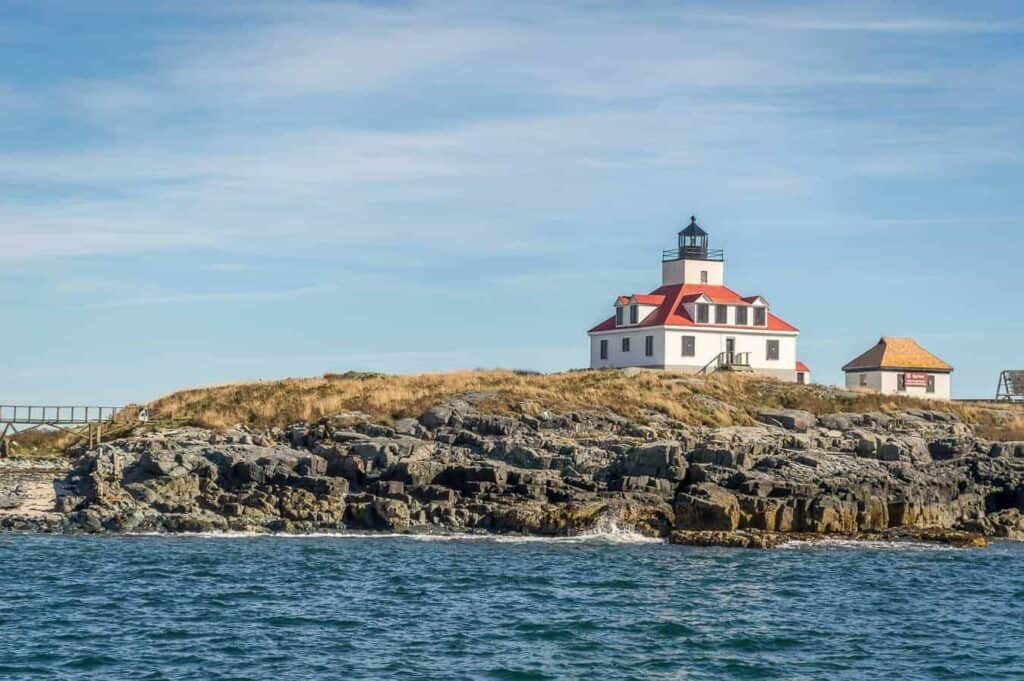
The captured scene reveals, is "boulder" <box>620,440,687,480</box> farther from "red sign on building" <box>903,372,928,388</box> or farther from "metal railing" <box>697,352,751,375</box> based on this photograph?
"red sign on building" <box>903,372,928,388</box>

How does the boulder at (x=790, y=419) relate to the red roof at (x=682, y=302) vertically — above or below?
below

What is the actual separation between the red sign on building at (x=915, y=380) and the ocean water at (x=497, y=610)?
132ft

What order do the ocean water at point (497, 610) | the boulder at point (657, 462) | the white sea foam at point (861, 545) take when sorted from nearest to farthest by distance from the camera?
the ocean water at point (497, 610), the white sea foam at point (861, 545), the boulder at point (657, 462)

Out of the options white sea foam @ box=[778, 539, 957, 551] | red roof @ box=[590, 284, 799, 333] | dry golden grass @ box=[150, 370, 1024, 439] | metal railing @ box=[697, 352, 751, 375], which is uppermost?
red roof @ box=[590, 284, 799, 333]

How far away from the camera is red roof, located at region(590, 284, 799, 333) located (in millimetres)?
83500

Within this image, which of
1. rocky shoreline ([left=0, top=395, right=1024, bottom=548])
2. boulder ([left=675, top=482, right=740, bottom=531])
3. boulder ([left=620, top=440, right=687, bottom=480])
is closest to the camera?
boulder ([left=675, top=482, right=740, bottom=531])

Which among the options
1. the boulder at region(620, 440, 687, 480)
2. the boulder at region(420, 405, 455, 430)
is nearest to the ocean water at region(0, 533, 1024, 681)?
the boulder at region(620, 440, 687, 480)

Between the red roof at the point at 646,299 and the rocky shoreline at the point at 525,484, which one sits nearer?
the rocky shoreline at the point at 525,484

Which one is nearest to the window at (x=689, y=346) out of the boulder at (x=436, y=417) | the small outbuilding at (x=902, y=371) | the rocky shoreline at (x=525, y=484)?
the small outbuilding at (x=902, y=371)

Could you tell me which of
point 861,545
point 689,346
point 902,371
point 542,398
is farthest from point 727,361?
point 861,545

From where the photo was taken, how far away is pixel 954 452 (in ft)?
210

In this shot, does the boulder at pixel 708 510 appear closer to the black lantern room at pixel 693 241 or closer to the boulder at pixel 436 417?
the boulder at pixel 436 417

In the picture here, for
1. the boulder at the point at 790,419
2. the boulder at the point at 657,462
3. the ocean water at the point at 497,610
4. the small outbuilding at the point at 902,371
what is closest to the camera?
the ocean water at the point at 497,610

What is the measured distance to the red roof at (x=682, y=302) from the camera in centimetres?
8350
